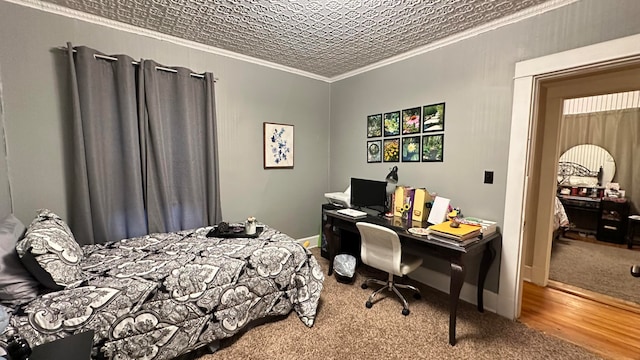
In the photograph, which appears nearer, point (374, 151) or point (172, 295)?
point (172, 295)

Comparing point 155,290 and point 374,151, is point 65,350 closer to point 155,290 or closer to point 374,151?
point 155,290

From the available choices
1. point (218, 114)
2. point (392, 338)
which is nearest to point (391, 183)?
point (392, 338)

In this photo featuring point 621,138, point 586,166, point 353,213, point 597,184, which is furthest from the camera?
point 586,166

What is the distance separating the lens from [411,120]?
2857 mm

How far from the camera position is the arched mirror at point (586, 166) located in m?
4.65

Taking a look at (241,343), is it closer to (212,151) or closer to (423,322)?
(423,322)

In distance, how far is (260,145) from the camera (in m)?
3.33

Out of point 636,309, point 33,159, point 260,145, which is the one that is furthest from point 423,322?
point 33,159

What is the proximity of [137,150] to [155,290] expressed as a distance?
1.40 metres

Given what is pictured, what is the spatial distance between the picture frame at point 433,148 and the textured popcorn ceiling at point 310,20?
0.95 metres

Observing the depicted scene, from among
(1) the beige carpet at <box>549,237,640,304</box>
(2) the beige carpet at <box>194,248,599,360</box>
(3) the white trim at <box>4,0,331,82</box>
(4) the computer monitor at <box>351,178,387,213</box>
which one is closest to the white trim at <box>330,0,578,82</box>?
(3) the white trim at <box>4,0,331,82</box>

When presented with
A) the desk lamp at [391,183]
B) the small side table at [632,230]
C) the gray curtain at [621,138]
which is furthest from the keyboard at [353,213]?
the small side table at [632,230]

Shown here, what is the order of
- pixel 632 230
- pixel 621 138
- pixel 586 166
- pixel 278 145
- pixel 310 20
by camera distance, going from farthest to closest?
pixel 586 166, pixel 621 138, pixel 632 230, pixel 278 145, pixel 310 20

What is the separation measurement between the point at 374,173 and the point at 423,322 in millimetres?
1715
